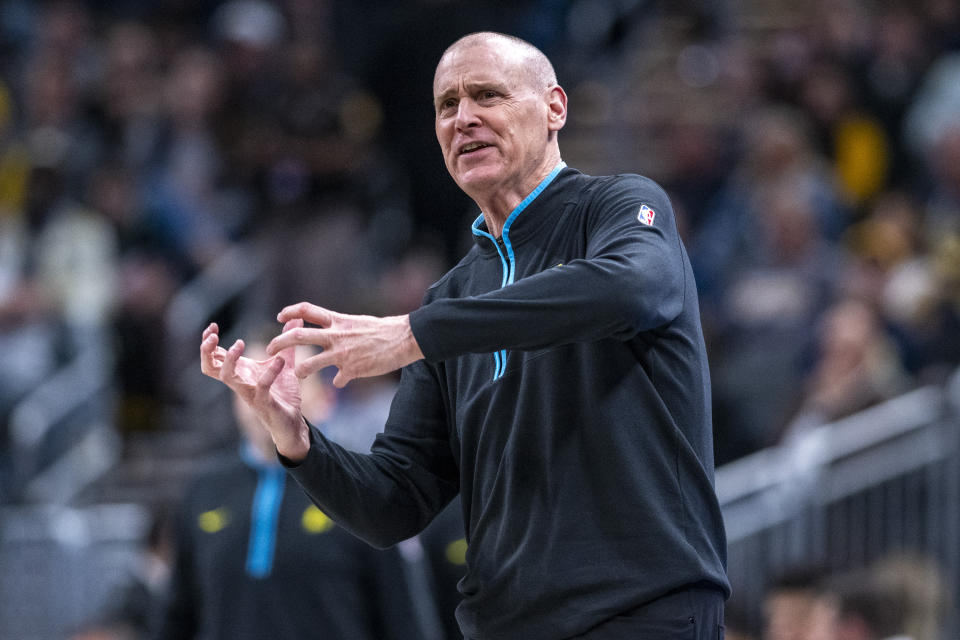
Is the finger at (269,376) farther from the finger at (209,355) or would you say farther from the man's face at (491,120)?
the man's face at (491,120)

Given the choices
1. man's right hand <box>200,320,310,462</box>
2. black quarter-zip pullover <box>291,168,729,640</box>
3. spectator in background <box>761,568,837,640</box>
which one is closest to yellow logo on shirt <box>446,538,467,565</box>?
spectator in background <box>761,568,837,640</box>

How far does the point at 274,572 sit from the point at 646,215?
2.74 m

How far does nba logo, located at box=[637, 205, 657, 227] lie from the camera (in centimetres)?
307

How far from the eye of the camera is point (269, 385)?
3.21 meters

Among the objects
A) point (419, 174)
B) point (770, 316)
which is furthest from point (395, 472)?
point (419, 174)

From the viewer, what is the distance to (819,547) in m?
7.78

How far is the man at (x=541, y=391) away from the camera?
2.84 meters

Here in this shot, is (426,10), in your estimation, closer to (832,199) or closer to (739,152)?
(739,152)

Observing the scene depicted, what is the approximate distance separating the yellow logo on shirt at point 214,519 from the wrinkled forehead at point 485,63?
2.58 meters

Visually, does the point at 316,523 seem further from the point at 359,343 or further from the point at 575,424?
the point at 359,343

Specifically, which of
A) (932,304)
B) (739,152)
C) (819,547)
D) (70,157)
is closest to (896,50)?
(739,152)

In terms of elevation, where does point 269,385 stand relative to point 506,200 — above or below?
below

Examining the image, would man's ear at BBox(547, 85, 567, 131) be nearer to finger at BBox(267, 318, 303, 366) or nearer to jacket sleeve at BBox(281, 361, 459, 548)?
jacket sleeve at BBox(281, 361, 459, 548)

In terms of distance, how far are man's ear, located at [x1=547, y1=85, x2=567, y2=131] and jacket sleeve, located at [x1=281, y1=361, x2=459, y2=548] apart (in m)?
0.66
